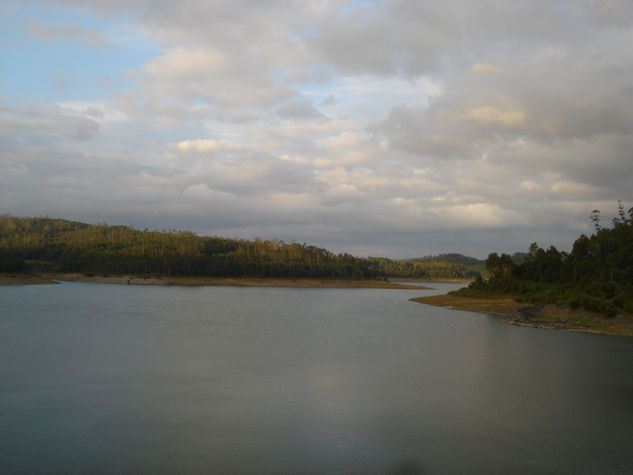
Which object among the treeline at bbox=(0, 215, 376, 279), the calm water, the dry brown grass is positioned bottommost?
the calm water

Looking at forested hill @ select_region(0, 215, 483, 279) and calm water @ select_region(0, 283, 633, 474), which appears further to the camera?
forested hill @ select_region(0, 215, 483, 279)

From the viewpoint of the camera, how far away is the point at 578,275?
160 ft

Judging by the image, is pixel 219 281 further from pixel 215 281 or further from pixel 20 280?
pixel 20 280

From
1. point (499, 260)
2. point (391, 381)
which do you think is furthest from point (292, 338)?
point (499, 260)

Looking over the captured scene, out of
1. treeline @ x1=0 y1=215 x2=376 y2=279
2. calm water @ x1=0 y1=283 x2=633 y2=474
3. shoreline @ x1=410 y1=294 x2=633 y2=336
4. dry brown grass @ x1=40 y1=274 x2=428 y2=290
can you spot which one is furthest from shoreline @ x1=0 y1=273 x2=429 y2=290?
calm water @ x1=0 y1=283 x2=633 y2=474

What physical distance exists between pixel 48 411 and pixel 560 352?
2136cm

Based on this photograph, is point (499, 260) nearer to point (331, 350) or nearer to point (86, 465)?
point (331, 350)

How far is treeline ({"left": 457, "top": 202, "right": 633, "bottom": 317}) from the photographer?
3672cm

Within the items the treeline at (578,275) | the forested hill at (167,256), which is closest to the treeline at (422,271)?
the forested hill at (167,256)

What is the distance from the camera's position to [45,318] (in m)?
30.8

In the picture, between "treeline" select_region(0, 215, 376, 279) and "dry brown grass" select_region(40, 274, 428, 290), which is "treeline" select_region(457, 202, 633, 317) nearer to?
"dry brown grass" select_region(40, 274, 428, 290)

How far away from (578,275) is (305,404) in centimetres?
4425

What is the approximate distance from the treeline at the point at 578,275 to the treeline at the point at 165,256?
51.1m

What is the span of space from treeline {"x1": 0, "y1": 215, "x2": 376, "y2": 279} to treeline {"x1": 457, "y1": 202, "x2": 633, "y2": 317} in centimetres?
5110
